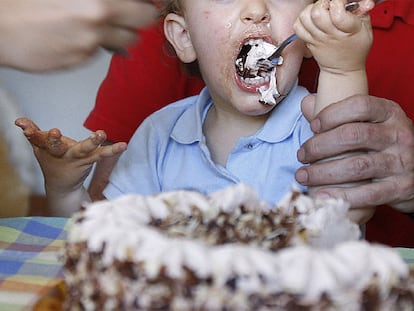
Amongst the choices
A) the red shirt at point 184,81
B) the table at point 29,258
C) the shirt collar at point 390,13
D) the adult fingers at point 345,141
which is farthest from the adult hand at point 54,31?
the shirt collar at point 390,13

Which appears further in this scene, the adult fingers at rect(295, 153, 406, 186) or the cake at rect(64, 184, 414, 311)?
the adult fingers at rect(295, 153, 406, 186)

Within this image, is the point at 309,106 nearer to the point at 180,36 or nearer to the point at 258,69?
the point at 258,69

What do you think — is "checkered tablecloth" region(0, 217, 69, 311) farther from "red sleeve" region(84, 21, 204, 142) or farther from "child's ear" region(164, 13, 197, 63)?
"red sleeve" region(84, 21, 204, 142)

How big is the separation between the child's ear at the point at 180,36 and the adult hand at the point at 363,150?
32 cm

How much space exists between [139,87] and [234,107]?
0.51m

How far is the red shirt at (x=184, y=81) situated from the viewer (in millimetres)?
1543

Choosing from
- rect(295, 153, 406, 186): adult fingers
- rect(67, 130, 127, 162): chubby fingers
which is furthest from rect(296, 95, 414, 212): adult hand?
rect(67, 130, 127, 162): chubby fingers

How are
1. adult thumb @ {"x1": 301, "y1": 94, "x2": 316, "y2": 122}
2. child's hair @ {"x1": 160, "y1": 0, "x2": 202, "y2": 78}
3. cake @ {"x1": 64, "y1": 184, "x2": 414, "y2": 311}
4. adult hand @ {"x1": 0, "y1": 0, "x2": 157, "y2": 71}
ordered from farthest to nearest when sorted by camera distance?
child's hair @ {"x1": 160, "y1": 0, "x2": 202, "y2": 78}, adult thumb @ {"x1": 301, "y1": 94, "x2": 316, "y2": 122}, adult hand @ {"x1": 0, "y1": 0, "x2": 157, "y2": 71}, cake @ {"x1": 64, "y1": 184, "x2": 414, "y2": 311}

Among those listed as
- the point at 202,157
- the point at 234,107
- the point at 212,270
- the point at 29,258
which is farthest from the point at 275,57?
the point at 212,270

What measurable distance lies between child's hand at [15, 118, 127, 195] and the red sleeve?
31 cm

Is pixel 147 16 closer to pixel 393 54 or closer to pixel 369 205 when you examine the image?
pixel 369 205

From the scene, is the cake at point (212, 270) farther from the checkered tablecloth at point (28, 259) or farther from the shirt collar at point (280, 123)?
the shirt collar at point (280, 123)

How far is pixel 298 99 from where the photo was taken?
50.8 inches

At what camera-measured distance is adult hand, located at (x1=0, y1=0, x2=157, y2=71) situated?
3.14 ft
